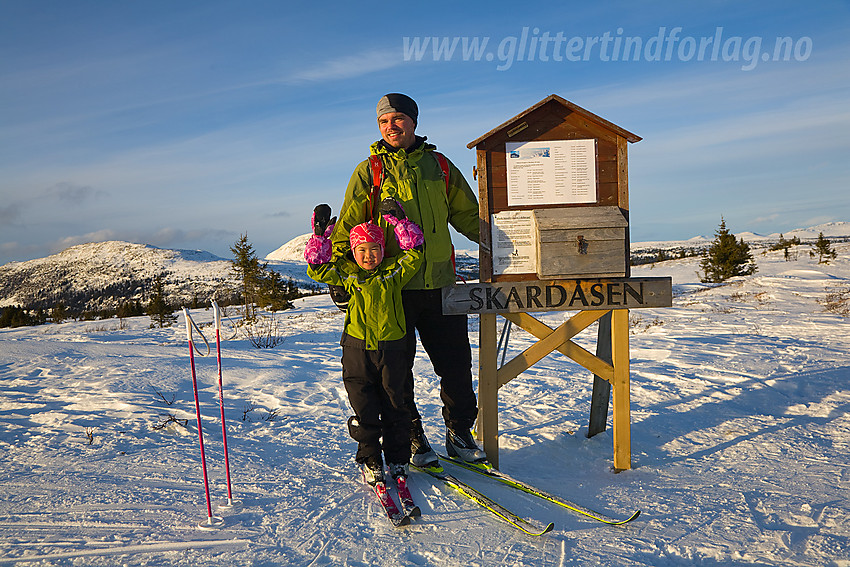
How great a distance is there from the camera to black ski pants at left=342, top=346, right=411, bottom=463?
3.42 meters

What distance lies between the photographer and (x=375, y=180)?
3.73 metres

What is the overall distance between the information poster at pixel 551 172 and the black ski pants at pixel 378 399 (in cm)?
153

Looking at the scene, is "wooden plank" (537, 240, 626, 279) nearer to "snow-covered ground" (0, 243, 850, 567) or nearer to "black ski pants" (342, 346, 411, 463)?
"black ski pants" (342, 346, 411, 463)

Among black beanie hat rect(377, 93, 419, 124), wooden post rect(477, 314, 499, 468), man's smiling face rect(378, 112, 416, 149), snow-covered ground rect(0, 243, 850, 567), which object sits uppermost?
black beanie hat rect(377, 93, 419, 124)

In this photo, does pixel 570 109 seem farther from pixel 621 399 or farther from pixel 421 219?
pixel 621 399

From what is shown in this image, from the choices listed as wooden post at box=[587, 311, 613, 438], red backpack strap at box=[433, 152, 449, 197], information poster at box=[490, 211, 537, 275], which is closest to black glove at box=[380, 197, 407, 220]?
red backpack strap at box=[433, 152, 449, 197]

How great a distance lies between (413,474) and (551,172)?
2.45m

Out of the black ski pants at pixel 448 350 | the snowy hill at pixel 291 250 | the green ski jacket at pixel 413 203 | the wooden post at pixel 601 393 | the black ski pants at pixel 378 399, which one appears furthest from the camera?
the snowy hill at pixel 291 250

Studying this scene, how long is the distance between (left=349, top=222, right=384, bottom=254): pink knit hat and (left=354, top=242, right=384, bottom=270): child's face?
2 centimetres

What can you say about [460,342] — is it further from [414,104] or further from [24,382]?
[24,382]

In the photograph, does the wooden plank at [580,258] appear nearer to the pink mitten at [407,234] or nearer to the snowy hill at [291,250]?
the pink mitten at [407,234]

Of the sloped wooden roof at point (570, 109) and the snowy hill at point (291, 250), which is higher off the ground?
the snowy hill at point (291, 250)

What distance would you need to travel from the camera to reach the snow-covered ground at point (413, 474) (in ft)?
A: 9.17

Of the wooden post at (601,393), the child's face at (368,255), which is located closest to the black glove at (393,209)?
the child's face at (368,255)
